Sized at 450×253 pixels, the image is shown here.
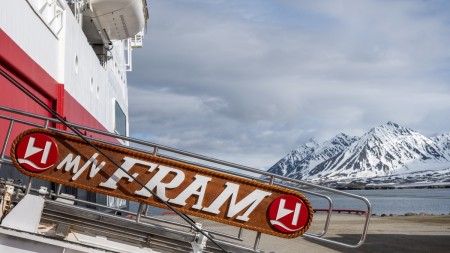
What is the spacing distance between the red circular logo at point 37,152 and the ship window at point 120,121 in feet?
56.6

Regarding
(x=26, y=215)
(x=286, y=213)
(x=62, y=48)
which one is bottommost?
(x=26, y=215)

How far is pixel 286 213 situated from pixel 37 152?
2.54 metres

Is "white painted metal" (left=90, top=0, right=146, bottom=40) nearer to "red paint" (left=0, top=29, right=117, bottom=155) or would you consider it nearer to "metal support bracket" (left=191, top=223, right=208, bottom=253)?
"red paint" (left=0, top=29, right=117, bottom=155)

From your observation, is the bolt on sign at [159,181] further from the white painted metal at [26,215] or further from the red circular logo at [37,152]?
the white painted metal at [26,215]

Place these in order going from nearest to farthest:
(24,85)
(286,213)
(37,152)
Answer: (37,152), (286,213), (24,85)

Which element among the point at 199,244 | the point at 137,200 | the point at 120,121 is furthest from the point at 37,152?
the point at 120,121

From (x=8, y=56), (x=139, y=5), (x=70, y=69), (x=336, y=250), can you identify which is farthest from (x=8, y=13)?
(x=336, y=250)

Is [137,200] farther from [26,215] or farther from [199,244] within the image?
[26,215]

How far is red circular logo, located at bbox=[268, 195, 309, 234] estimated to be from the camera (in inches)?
238

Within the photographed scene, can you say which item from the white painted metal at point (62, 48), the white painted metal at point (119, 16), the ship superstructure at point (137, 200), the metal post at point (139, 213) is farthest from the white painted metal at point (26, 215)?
the white painted metal at point (119, 16)

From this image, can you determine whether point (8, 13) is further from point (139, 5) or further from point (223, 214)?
point (139, 5)

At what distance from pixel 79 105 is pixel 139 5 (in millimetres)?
4620

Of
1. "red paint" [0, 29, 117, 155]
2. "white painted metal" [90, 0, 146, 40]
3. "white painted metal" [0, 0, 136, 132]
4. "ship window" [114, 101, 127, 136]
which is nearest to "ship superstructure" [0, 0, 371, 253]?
"red paint" [0, 29, 117, 155]

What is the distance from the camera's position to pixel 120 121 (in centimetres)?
2503
